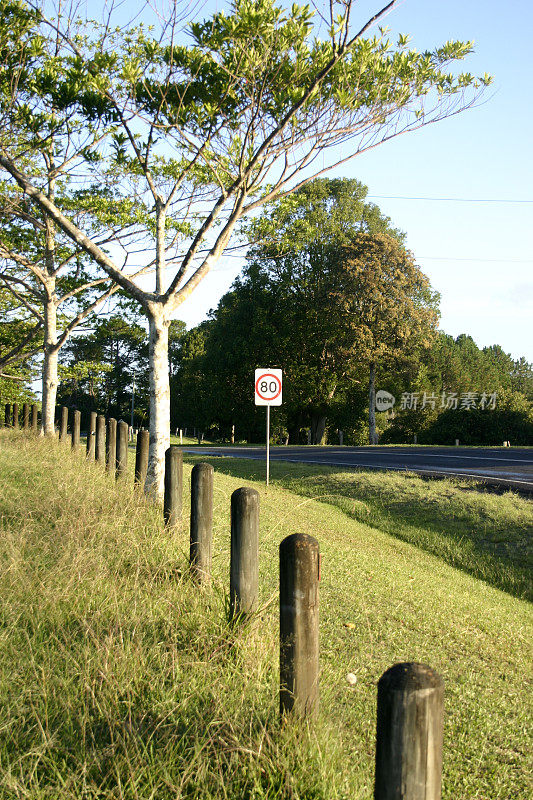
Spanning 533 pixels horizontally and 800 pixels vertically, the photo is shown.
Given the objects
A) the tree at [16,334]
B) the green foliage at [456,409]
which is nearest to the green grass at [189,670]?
the tree at [16,334]

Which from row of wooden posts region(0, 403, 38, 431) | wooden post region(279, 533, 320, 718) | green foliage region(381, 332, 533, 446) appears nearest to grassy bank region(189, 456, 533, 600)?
wooden post region(279, 533, 320, 718)

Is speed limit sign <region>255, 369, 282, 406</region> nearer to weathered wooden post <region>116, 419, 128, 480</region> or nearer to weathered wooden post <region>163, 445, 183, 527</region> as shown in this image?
weathered wooden post <region>116, 419, 128, 480</region>

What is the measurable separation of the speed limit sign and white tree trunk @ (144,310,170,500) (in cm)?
682

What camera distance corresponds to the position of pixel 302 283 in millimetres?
39188

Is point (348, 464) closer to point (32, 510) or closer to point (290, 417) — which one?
point (32, 510)

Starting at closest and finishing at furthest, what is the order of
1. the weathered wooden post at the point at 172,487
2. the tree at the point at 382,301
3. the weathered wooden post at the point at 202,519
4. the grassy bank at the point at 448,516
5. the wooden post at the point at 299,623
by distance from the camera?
the wooden post at the point at 299,623, the weathered wooden post at the point at 202,519, the weathered wooden post at the point at 172,487, the grassy bank at the point at 448,516, the tree at the point at 382,301

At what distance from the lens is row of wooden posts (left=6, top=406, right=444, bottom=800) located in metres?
1.77

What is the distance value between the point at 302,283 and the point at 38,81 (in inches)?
1184

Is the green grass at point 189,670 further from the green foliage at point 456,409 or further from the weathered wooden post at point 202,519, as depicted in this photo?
the green foliage at point 456,409

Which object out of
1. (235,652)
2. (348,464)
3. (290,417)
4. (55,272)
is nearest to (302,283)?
(290,417)

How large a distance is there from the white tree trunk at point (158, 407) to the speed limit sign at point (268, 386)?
22.4 feet

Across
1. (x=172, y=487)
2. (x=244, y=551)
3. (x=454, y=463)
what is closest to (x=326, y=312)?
(x=454, y=463)

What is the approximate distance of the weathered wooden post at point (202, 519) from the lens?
4.28 metres

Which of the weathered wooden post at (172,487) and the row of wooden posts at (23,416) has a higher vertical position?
the row of wooden posts at (23,416)
